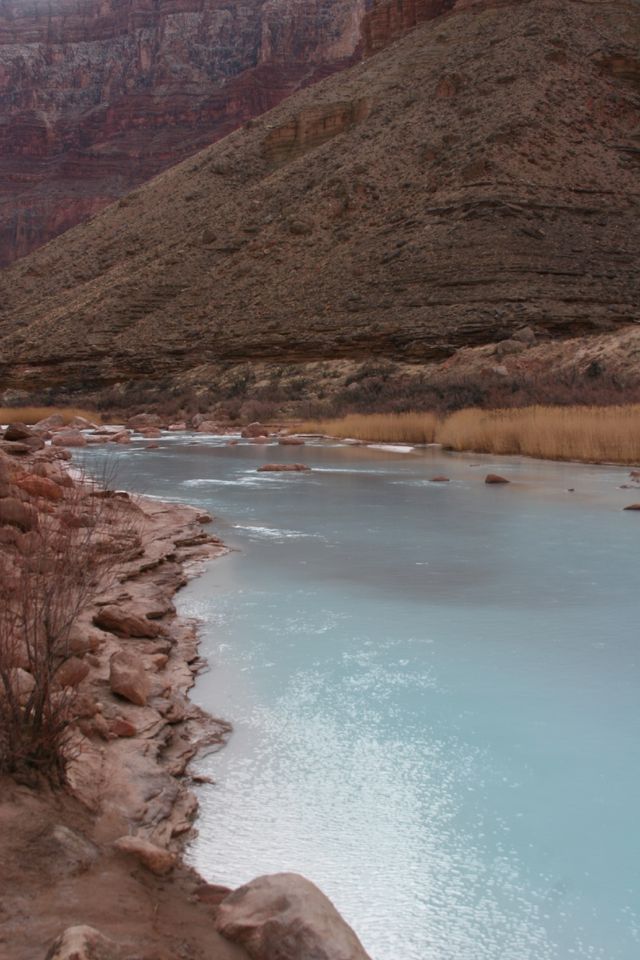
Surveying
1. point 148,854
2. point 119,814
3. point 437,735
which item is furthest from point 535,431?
point 148,854

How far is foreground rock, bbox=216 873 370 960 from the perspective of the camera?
6.95ft

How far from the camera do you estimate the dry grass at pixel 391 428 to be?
21141 mm

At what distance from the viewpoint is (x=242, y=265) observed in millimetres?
40406

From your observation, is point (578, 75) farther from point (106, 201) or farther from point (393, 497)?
point (106, 201)

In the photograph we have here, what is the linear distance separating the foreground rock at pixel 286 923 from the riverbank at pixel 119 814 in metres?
0.05

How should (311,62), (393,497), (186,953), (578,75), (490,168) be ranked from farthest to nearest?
(311,62) < (578,75) < (490,168) < (393,497) < (186,953)

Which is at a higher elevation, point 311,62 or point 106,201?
point 311,62

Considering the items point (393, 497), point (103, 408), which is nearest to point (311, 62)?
point (103, 408)

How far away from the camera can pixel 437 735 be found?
3.69m

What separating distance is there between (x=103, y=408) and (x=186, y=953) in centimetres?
3414

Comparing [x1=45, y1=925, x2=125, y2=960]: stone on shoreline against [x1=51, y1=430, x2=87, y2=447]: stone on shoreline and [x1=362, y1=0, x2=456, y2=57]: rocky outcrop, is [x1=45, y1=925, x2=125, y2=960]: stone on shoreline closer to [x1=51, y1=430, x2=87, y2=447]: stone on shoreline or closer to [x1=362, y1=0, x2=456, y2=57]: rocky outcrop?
[x1=51, y1=430, x2=87, y2=447]: stone on shoreline

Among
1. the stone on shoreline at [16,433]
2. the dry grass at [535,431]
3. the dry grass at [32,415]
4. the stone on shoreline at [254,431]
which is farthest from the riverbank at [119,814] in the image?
the dry grass at [32,415]

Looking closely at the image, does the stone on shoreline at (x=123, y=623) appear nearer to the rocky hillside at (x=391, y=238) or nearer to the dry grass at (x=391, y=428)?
the dry grass at (x=391, y=428)

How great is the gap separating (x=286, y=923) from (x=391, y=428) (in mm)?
19746
